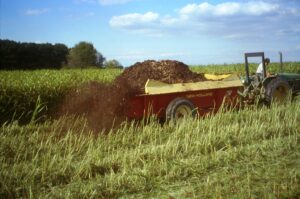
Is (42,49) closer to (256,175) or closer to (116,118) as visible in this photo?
(116,118)

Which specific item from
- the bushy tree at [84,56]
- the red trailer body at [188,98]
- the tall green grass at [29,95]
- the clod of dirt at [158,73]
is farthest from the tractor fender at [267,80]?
the bushy tree at [84,56]

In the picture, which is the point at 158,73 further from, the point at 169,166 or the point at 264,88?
the point at 169,166

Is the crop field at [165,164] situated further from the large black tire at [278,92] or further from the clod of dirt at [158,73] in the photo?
the large black tire at [278,92]

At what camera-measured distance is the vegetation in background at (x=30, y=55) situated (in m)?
46.5

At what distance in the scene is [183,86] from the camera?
9125 mm

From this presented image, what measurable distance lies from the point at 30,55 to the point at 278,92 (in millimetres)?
45064

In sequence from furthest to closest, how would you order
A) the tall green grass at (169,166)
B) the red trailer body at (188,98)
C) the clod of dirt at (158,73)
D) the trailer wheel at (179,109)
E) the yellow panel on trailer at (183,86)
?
the clod of dirt at (158,73), the yellow panel on trailer at (183,86), the trailer wheel at (179,109), the red trailer body at (188,98), the tall green grass at (169,166)

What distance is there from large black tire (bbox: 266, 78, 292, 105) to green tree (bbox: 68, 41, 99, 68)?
44.4 meters

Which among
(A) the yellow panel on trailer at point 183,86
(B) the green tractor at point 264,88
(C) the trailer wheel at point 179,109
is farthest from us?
(B) the green tractor at point 264,88

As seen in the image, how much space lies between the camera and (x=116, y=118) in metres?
8.29

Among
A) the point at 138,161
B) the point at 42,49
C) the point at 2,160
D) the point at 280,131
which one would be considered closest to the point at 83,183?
the point at 138,161

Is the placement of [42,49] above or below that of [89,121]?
above

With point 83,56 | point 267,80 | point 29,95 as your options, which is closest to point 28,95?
point 29,95

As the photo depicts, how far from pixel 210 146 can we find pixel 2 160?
3475 millimetres
